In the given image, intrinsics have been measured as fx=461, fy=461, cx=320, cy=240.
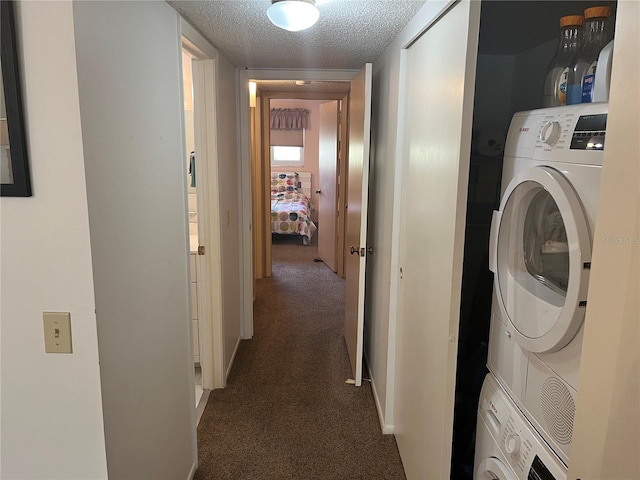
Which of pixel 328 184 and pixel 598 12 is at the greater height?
pixel 598 12

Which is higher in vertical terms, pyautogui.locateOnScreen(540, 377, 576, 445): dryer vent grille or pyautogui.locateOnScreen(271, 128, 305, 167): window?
pyautogui.locateOnScreen(271, 128, 305, 167): window

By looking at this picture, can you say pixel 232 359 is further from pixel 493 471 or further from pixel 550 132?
pixel 550 132

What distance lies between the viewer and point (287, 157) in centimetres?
848

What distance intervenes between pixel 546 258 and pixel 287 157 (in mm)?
7348

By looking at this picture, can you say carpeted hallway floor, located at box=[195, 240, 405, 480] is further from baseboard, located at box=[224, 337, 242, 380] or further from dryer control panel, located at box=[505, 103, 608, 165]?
dryer control panel, located at box=[505, 103, 608, 165]

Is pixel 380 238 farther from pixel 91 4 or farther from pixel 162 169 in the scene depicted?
pixel 91 4

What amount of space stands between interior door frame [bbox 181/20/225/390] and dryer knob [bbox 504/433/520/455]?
1.86 m

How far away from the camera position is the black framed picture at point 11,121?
1.05 meters

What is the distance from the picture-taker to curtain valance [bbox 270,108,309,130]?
8195 millimetres

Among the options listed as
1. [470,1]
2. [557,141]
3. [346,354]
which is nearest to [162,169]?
[470,1]

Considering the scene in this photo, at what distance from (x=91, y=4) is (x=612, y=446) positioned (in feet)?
4.66

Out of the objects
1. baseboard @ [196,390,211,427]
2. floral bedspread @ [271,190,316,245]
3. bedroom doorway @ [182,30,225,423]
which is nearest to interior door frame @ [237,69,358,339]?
bedroom doorway @ [182,30,225,423]

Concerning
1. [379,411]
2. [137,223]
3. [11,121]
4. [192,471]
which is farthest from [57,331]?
[379,411]

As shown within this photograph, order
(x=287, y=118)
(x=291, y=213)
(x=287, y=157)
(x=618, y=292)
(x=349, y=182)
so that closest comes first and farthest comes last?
(x=618, y=292)
(x=349, y=182)
(x=291, y=213)
(x=287, y=118)
(x=287, y=157)
